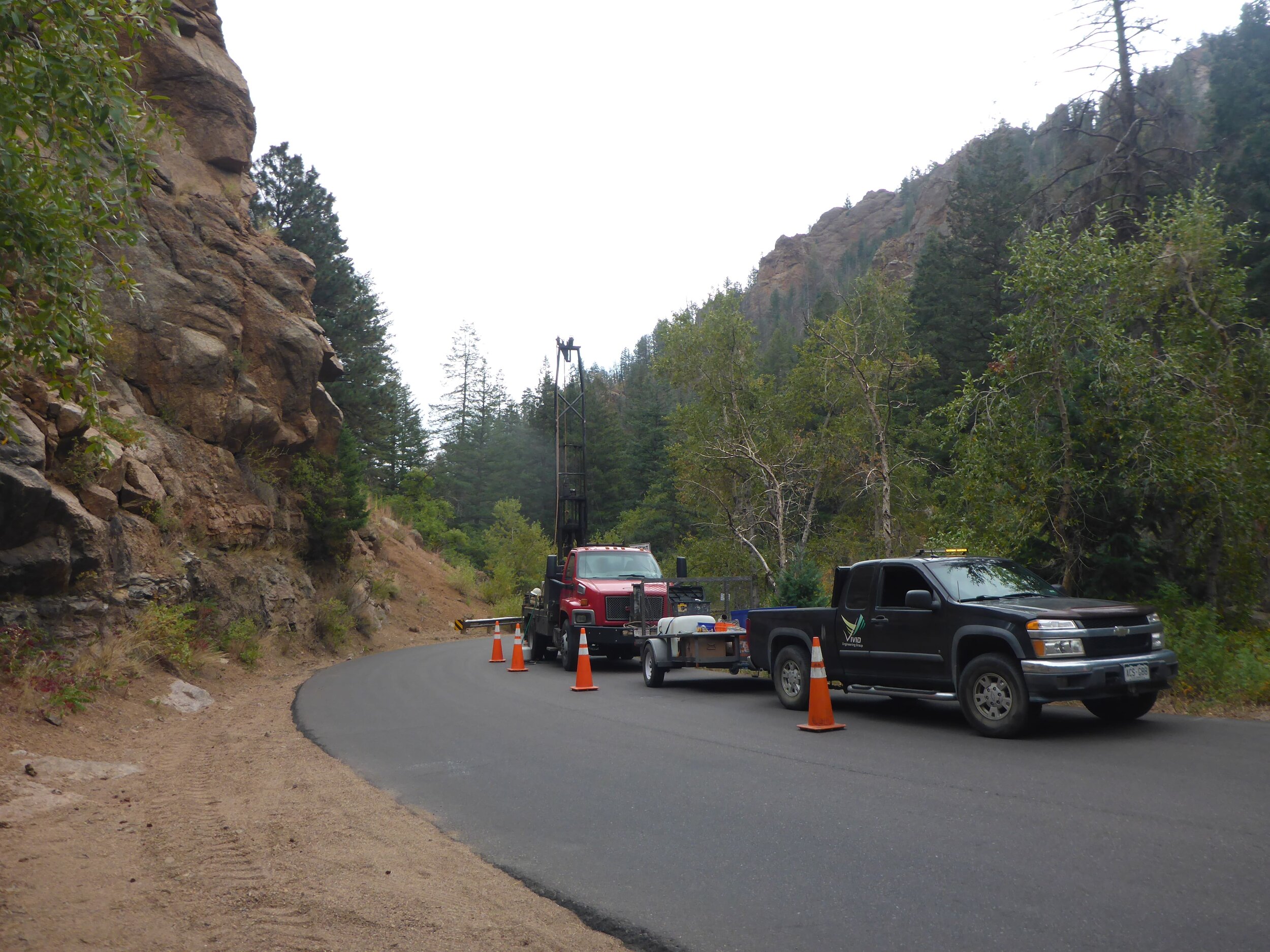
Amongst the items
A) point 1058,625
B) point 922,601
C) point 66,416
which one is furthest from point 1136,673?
point 66,416

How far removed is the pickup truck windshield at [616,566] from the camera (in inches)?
795

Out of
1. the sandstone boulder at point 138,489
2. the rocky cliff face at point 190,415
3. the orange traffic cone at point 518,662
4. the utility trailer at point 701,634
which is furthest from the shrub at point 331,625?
the utility trailer at point 701,634

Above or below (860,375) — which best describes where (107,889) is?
below

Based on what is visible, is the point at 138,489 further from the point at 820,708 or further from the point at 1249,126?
the point at 1249,126

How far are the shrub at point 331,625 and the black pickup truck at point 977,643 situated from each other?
19.4 metres

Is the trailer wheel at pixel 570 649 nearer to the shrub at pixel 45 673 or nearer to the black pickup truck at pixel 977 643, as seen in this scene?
the black pickup truck at pixel 977 643

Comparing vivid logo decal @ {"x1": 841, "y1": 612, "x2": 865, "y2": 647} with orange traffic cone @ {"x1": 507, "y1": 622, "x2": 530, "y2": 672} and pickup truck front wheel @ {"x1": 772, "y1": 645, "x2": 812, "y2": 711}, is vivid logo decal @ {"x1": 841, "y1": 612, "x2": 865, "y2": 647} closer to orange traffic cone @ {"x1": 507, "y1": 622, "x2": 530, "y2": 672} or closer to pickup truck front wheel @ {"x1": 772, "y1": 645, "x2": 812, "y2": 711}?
pickup truck front wheel @ {"x1": 772, "y1": 645, "x2": 812, "y2": 711}

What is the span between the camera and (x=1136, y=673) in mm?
8789

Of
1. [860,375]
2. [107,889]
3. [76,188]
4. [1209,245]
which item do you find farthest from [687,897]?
[860,375]

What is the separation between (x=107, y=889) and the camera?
17.3ft

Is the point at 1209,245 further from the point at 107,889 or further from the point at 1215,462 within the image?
the point at 107,889

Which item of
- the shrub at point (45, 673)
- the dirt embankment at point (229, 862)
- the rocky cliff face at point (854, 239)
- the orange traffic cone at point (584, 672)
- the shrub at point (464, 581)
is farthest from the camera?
the rocky cliff face at point (854, 239)

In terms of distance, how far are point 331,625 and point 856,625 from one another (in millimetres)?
21291

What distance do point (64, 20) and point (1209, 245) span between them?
51.2ft
